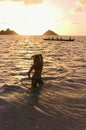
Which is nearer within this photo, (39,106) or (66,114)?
(66,114)

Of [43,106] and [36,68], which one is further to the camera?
[36,68]

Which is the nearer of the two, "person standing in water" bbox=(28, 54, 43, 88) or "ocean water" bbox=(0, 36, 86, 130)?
"ocean water" bbox=(0, 36, 86, 130)

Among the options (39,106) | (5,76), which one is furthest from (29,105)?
(5,76)

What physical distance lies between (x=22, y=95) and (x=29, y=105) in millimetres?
1850

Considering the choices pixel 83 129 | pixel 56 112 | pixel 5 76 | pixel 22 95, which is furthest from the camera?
pixel 5 76

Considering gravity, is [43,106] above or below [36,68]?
below

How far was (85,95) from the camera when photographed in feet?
42.4

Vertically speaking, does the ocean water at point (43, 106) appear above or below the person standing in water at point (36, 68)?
below

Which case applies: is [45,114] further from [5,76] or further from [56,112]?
[5,76]

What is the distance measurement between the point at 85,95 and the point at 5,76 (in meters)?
8.11

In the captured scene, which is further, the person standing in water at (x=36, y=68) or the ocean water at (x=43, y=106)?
the person standing in water at (x=36, y=68)

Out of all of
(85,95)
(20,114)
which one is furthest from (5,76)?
(20,114)

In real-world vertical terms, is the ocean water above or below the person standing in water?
below

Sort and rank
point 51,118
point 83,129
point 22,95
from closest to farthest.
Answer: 1. point 83,129
2. point 51,118
3. point 22,95
